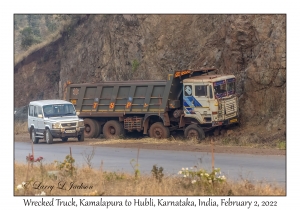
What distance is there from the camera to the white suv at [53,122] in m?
26.1

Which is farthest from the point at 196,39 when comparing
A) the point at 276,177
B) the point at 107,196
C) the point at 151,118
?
the point at 107,196

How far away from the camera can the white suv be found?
26.1 m

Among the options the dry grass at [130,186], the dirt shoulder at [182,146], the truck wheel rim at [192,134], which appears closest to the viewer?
the dry grass at [130,186]

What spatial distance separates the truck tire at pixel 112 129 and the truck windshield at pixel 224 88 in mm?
5699

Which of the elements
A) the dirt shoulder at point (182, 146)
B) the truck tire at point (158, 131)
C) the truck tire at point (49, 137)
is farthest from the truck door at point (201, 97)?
the truck tire at point (49, 137)

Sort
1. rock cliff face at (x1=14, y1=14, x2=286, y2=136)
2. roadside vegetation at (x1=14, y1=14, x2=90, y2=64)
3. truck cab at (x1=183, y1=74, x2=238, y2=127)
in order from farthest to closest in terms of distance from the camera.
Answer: roadside vegetation at (x1=14, y1=14, x2=90, y2=64) → rock cliff face at (x1=14, y1=14, x2=286, y2=136) → truck cab at (x1=183, y1=74, x2=238, y2=127)

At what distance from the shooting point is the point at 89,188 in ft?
Answer: 42.7

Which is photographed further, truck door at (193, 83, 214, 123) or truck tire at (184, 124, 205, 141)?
truck tire at (184, 124, 205, 141)

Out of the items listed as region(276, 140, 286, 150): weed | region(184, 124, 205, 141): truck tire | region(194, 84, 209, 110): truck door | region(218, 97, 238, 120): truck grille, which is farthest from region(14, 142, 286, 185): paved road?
A: region(218, 97, 238, 120): truck grille

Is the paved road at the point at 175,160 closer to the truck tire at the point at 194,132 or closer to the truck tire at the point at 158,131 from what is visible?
the truck tire at the point at 194,132

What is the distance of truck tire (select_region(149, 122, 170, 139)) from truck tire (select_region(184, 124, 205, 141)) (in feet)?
3.57

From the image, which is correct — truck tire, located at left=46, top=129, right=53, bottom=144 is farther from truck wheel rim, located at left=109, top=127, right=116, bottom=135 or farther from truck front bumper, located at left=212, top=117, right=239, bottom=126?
truck front bumper, located at left=212, top=117, right=239, bottom=126

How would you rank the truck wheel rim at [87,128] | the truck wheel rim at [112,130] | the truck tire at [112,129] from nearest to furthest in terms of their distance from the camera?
the truck tire at [112,129]
the truck wheel rim at [112,130]
the truck wheel rim at [87,128]

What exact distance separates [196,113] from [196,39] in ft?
28.7
